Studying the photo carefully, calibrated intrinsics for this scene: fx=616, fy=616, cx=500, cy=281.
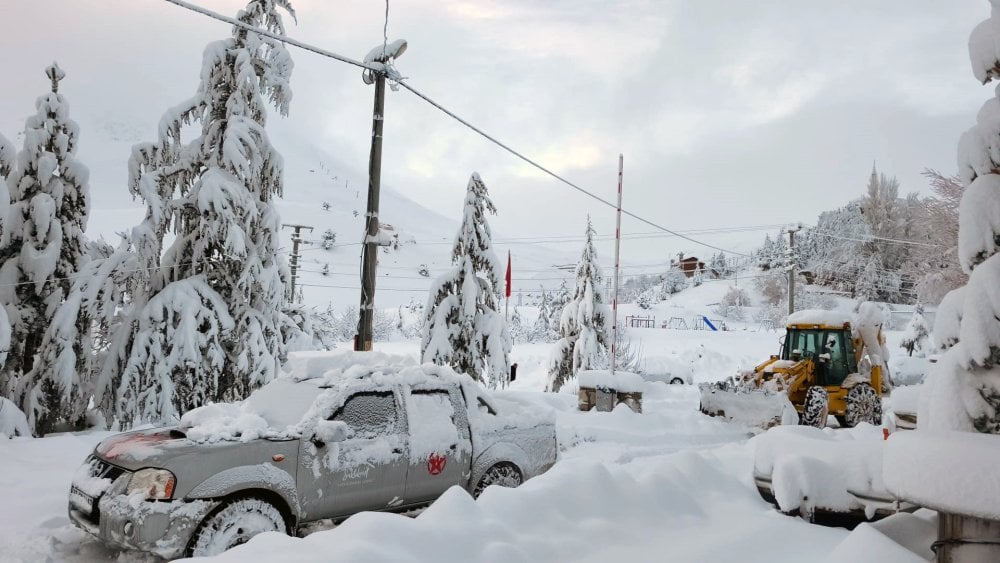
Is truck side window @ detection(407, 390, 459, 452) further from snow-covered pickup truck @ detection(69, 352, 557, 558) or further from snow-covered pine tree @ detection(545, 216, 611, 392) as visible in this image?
snow-covered pine tree @ detection(545, 216, 611, 392)

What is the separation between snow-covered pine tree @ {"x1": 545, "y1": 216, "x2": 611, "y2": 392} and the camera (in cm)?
2769

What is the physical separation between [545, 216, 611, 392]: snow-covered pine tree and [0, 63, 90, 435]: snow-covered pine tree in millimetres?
19091

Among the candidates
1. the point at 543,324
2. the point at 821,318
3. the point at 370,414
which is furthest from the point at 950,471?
the point at 543,324

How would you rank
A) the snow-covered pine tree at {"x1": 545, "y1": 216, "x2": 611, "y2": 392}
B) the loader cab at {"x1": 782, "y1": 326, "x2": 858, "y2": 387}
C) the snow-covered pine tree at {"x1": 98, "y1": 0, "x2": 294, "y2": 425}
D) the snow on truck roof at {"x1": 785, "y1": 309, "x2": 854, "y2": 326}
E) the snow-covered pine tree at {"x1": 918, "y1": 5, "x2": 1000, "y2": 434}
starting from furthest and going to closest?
1. the snow-covered pine tree at {"x1": 545, "y1": 216, "x2": 611, "y2": 392}
2. the snow on truck roof at {"x1": 785, "y1": 309, "x2": 854, "y2": 326}
3. the loader cab at {"x1": 782, "y1": 326, "x2": 858, "y2": 387}
4. the snow-covered pine tree at {"x1": 98, "y1": 0, "x2": 294, "y2": 425}
5. the snow-covered pine tree at {"x1": 918, "y1": 5, "x2": 1000, "y2": 434}

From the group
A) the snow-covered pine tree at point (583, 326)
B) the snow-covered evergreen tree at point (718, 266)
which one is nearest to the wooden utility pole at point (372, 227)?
the snow-covered pine tree at point (583, 326)

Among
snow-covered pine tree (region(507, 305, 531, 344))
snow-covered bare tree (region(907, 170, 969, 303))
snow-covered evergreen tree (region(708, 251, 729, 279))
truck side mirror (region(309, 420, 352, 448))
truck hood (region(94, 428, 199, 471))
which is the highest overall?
snow-covered evergreen tree (region(708, 251, 729, 279))

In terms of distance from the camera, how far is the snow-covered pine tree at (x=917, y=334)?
39312mm

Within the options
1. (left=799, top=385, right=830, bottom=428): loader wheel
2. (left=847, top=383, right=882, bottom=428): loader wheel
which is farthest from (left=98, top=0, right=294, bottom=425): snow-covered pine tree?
(left=847, top=383, right=882, bottom=428): loader wheel

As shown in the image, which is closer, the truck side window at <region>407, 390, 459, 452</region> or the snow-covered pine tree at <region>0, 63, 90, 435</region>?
the truck side window at <region>407, 390, 459, 452</region>

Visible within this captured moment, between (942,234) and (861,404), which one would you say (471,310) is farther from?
(942,234)

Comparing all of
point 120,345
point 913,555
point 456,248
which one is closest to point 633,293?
point 456,248

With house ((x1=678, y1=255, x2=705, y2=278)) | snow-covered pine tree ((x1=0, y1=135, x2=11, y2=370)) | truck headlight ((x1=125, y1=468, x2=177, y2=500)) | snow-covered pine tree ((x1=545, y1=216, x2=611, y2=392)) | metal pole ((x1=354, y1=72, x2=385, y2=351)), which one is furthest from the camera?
house ((x1=678, y1=255, x2=705, y2=278))

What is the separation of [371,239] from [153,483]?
5.81m

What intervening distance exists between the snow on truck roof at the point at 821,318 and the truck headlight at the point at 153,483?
47.8 feet
